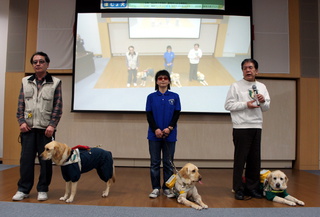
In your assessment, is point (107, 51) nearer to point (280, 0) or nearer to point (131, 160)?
point (131, 160)

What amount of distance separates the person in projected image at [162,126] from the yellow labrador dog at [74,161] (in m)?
0.50

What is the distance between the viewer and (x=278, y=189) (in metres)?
2.60

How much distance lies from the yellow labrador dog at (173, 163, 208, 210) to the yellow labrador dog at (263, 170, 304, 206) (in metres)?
0.78

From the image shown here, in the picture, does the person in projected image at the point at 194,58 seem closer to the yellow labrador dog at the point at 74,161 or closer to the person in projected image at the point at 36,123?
Answer: the yellow labrador dog at the point at 74,161

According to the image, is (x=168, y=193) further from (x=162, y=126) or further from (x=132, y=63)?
(x=132, y=63)

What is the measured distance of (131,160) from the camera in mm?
4879

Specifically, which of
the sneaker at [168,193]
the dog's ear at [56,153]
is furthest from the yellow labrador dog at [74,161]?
the sneaker at [168,193]

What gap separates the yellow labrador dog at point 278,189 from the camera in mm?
2551

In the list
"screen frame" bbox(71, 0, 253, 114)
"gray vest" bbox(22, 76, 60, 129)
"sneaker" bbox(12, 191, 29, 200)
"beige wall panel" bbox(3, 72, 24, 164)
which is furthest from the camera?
"beige wall panel" bbox(3, 72, 24, 164)

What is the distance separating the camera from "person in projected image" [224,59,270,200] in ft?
8.98

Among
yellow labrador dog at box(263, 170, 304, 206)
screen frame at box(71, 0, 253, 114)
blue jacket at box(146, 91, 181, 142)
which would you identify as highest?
screen frame at box(71, 0, 253, 114)

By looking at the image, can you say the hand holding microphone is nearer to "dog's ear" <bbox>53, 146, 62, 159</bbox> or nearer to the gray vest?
"dog's ear" <bbox>53, 146, 62, 159</bbox>

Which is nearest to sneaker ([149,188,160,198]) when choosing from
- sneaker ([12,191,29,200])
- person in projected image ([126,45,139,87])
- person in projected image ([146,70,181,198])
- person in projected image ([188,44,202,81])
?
person in projected image ([146,70,181,198])

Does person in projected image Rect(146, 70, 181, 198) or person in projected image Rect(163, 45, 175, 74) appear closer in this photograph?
person in projected image Rect(146, 70, 181, 198)
